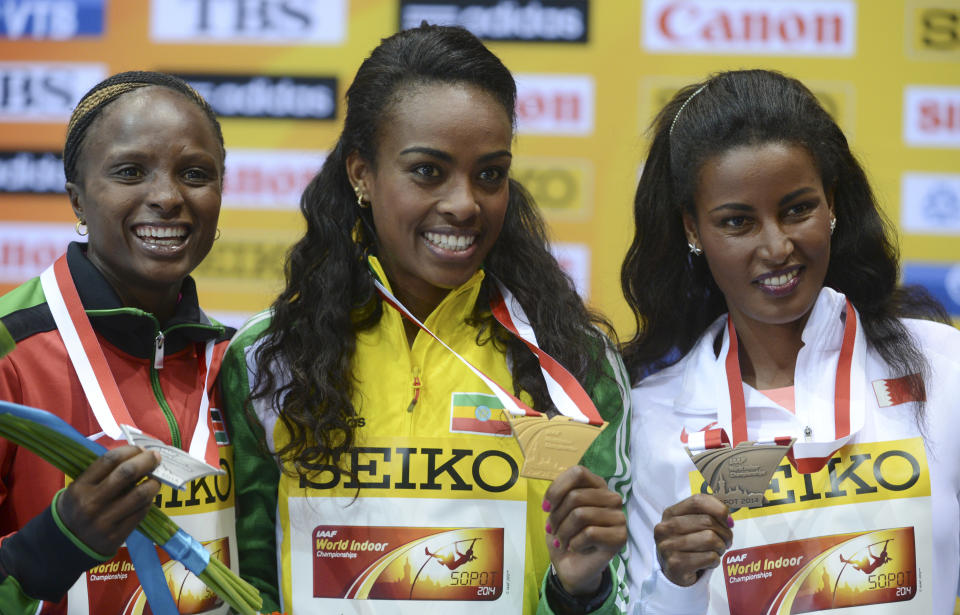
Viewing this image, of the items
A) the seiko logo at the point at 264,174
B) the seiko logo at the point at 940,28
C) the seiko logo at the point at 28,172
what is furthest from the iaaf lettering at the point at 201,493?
the seiko logo at the point at 940,28

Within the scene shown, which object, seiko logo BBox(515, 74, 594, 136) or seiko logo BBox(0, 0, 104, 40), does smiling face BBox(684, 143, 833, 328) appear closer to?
seiko logo BBox(515, 74, 594, 136)

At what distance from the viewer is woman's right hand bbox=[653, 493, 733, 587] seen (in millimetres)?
1856

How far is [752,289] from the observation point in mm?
2234

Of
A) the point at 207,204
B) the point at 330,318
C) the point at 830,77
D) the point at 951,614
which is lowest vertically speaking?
the point at 951,614

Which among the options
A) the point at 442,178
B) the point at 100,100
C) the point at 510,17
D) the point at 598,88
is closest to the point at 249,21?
the point at 510,17

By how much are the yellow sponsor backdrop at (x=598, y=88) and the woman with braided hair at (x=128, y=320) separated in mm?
1912

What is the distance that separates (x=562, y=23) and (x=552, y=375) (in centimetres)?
227

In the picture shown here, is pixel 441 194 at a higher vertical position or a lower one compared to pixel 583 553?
higher

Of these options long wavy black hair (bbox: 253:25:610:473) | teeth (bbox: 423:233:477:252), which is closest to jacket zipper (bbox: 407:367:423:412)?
long wavy black hair (bbox: 253:25:610:473)

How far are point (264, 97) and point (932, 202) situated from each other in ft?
8.37

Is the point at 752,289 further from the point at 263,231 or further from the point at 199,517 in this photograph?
the point at 263,231

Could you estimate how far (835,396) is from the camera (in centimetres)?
221

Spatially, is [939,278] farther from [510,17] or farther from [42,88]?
[42,88]

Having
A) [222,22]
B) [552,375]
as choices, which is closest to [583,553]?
[552,375]
